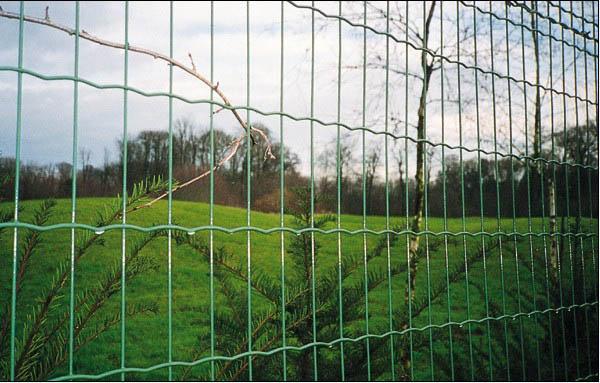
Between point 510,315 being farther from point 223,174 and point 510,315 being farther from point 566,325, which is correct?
point 223,174

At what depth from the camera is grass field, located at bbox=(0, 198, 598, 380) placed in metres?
2.04

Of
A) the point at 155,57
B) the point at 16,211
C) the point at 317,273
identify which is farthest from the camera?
the point at 317,273

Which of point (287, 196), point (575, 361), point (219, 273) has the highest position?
point (287, 196)

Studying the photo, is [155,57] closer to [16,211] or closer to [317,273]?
[16,211]

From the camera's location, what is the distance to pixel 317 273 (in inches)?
85.2

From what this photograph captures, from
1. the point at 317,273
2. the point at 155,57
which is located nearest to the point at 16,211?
the point at 155,57

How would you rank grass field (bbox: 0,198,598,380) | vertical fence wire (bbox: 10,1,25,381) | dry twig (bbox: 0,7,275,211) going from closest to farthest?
vertical fence wire (bbox: 10,1,25,381) < dry twig (bbox: 0,7,275,211) < grass field (bbox: 0,198,598,380)

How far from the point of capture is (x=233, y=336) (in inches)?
78.5

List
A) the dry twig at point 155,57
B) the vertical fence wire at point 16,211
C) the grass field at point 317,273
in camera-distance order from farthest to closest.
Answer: the grass field at point 317,273 → the dry twig at point 155,57 → the vertical fence wire at point 16,211

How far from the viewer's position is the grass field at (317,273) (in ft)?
6.71

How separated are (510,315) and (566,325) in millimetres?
741

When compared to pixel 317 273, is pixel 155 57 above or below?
above

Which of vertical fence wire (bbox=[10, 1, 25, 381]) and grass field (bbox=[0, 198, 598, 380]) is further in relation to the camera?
grass field (bbox=[0, 198, 598, 380])

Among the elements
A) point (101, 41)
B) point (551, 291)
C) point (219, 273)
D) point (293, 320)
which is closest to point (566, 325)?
point (551, 291)
